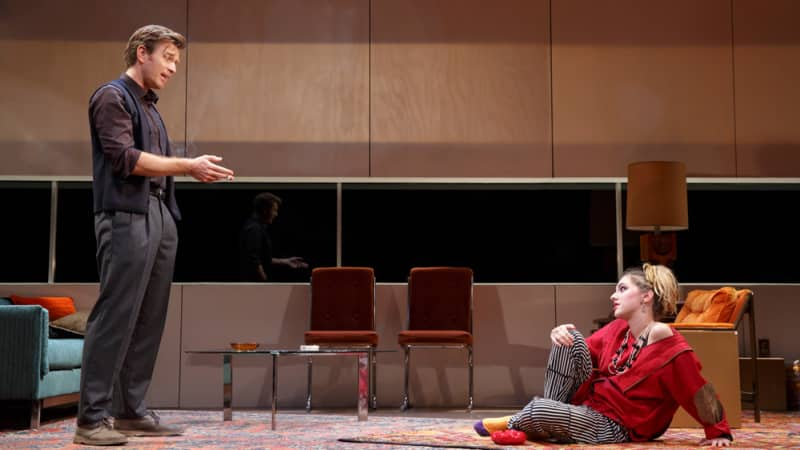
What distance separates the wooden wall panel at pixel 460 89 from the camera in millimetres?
7129

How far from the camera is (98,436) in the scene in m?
3.42

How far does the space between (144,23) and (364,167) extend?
2.01 meters

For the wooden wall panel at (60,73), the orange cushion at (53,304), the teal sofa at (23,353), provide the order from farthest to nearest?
A: 1. the wooden wall panel at (60,73)
2. the orange cushion at (53,304)
3. the teal sofa at (23,353)

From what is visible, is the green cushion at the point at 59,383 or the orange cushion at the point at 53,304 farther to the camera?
the orange cushion at the point at 53,304

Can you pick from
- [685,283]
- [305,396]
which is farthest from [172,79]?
[685,283]

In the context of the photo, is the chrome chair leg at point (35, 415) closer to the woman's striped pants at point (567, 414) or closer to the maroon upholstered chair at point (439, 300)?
the woman's striped pants at point (567, 414)

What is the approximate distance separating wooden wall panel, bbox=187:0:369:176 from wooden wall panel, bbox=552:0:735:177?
5.09 feet

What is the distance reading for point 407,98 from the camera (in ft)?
23.6

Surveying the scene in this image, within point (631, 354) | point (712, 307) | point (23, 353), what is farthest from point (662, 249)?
point (23, 353)

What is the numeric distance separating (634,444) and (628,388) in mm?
229

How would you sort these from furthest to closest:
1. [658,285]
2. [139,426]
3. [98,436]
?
[658,285], [139,426], [98,436]

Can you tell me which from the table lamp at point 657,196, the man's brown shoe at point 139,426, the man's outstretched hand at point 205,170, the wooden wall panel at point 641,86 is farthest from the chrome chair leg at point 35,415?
the wooden wall panel at point 641,86

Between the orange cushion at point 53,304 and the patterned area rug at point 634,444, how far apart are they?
2.98 metres

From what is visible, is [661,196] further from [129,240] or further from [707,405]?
[129,240]
